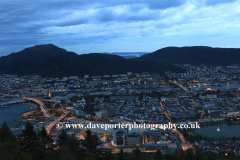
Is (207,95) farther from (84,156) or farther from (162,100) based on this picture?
(84,156)

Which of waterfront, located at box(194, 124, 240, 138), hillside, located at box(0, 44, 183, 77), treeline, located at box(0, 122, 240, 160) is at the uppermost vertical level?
hillside, located at box(0, 44, 183, 77)

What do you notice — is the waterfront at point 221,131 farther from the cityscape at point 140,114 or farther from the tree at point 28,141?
the tree at point 28,141

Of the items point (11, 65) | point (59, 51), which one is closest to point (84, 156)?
point (11, 65)

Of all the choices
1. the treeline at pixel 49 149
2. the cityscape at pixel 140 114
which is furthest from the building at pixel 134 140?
the treeline at pixel 49 149

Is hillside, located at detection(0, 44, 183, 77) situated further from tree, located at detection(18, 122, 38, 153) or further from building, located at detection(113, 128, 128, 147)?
tree, located at detection(18, 122, 38, 153)

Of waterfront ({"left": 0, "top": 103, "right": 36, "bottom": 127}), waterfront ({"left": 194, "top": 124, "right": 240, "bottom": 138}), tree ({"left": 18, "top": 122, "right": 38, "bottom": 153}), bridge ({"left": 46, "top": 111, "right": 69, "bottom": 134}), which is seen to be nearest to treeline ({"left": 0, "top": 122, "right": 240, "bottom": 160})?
tree ({"left": 18, "top": 122, "right": 38, "bottom": 153})

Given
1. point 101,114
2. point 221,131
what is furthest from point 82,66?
point 221,131

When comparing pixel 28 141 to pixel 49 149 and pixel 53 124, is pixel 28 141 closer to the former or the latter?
pixel 49 149
